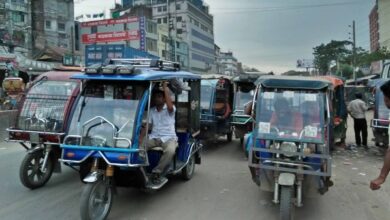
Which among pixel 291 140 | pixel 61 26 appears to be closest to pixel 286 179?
pixel 291 140

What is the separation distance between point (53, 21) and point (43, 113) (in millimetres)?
65250

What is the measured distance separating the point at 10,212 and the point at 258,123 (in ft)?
12.5

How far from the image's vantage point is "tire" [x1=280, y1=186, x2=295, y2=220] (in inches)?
207

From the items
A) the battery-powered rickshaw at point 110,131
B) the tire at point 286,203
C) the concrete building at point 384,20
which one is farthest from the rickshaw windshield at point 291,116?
the concrete building at point 384,20

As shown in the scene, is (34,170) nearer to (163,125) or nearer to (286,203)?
(163,125)

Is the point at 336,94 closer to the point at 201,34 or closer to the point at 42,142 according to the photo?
the point at 42,142

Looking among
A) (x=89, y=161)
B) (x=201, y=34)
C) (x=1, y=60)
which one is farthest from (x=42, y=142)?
(x=201, y=34)

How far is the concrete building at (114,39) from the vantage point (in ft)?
126

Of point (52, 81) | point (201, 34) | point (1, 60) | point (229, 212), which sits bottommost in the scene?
point (229, 212)

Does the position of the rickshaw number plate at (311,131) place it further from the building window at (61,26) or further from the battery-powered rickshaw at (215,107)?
the building window at (61,26)

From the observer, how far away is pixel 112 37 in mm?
50406

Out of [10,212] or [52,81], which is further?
[52,81]

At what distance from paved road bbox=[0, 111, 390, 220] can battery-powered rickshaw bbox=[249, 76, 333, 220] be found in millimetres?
581

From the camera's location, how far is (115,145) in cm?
557
